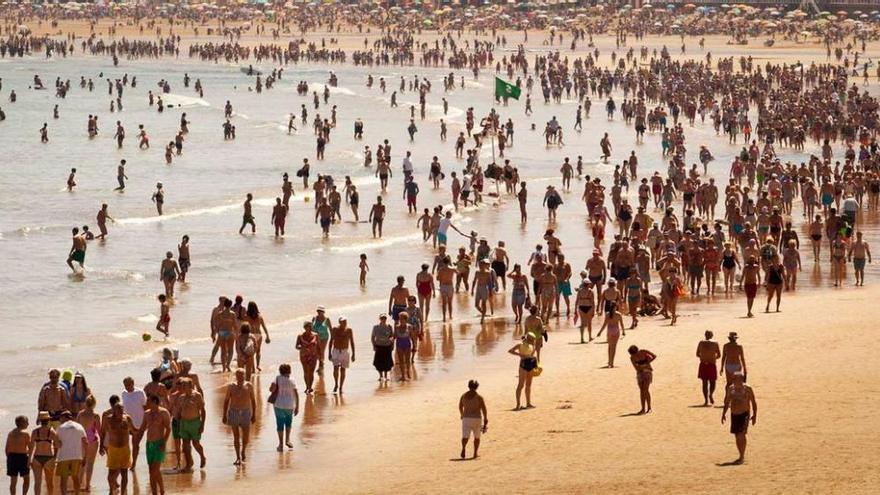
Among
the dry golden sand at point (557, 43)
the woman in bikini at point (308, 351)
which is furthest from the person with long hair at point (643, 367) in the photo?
the dry golden sand at point (557, 43)

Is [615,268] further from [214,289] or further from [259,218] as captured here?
[259,218]

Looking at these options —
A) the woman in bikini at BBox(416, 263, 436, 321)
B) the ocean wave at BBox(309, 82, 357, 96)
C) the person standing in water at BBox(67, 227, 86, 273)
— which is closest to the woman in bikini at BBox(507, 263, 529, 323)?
the woman in bikini at BBox(416, 263, 436, 321)

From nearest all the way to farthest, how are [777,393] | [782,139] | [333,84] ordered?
[777,393], [782,139], [333,84]

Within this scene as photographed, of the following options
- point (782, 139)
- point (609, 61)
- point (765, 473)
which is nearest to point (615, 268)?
point (765, 473)

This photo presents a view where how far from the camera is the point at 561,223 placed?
36.6 m

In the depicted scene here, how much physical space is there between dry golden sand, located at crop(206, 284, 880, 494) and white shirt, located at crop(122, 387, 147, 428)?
139 centimetres

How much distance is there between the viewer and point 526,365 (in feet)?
A: 59.5

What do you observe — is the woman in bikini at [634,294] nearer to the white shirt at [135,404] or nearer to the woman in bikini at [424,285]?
the woman in bikini at [424,285]

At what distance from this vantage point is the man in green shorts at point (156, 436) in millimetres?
15367

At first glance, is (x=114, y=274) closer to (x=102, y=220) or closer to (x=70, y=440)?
(x=102, y=220)

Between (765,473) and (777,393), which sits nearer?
(765,473)

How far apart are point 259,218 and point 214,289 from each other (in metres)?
10.1

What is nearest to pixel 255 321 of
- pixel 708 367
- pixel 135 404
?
pixel 135 404

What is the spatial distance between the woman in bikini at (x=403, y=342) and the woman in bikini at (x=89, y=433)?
18.6 ft
